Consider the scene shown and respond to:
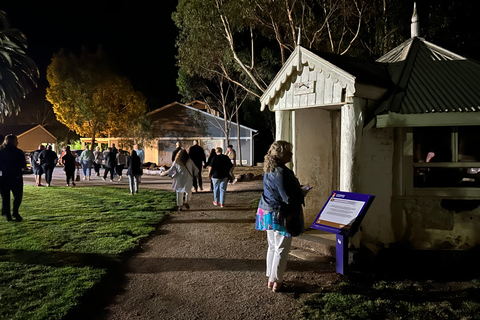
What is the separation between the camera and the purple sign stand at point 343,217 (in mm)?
4746

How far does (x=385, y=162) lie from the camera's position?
617cm

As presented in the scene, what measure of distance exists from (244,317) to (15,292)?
2.92m

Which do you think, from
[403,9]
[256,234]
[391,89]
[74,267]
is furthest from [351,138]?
[403,9]

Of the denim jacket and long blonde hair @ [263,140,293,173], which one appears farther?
long blonde hair @ [263,140,293,173]

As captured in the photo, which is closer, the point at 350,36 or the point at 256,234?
the point at 256,234

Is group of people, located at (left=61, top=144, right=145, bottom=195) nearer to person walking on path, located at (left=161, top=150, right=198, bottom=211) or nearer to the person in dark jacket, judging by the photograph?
person walking on path, located at (left=161, top=150, right=198, bottom=211)

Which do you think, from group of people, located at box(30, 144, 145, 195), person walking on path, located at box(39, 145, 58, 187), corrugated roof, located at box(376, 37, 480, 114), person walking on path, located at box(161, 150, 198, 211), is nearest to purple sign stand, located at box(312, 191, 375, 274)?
corrugated roof, located at box(376, 37, 480, 114)

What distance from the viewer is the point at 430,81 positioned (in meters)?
6.29

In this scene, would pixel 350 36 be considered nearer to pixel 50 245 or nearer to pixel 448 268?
pixel 448 268

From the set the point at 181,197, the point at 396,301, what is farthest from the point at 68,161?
the point at 396,301

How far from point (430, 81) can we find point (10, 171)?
8952 mm

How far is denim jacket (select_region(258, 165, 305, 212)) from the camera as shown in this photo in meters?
4.39

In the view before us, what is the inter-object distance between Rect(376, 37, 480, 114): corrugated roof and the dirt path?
9.63ft

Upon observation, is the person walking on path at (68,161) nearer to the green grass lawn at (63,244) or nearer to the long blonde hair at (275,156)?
the green grass lawn at (63,244)
